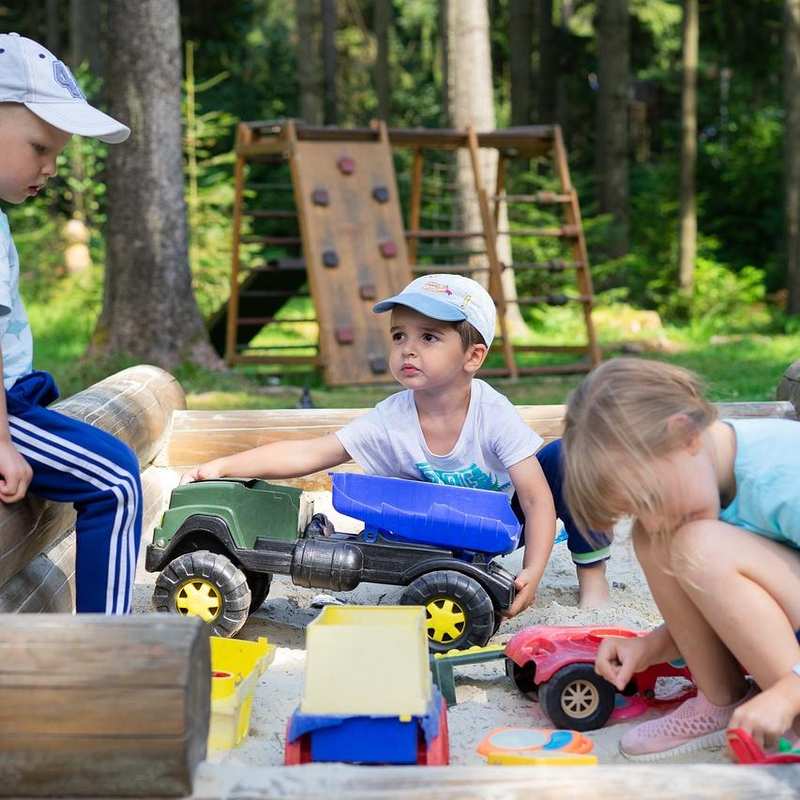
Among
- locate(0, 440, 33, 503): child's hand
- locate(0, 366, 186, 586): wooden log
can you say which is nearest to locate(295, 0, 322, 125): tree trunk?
locate(0, 366, 186, 586): wooden log

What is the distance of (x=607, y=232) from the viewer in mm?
14320

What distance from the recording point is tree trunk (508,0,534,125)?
672 inches

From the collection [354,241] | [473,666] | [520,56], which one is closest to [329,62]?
[520,56]

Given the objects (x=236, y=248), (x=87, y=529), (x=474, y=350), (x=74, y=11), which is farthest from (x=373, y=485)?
(x=74, y=11)

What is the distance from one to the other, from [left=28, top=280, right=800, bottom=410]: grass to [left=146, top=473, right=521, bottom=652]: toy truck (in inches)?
70.8

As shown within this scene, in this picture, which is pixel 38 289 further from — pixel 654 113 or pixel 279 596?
pixel 654 113

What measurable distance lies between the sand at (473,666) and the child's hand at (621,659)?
138 mm

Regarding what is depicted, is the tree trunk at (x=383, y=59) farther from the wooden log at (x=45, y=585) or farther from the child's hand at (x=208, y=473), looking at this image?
the wooden log at (x=45, y=585)

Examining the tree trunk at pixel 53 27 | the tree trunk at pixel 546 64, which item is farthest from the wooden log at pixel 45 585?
the tree trunk at pixel 546 64

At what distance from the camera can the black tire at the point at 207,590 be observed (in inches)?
109

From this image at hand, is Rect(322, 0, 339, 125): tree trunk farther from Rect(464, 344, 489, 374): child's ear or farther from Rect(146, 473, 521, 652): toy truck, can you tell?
Rect(146, 473, 521, 652): toy truck

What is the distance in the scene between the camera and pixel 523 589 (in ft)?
9.05

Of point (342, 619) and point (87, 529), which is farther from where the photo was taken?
point (87, 529)

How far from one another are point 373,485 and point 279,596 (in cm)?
66
